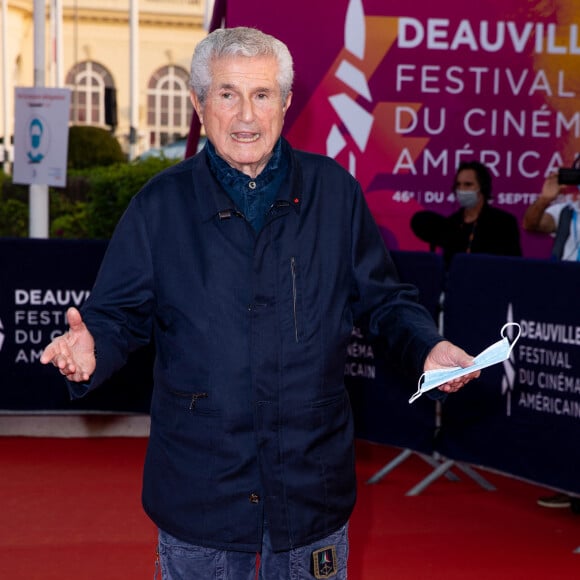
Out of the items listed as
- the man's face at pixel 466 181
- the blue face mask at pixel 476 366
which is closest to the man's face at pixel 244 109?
the blue face mask at pixel 476 366

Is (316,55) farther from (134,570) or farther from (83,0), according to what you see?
(83,0)

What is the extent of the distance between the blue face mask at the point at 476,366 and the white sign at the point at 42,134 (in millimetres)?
8150

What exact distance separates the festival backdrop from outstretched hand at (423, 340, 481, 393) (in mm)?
6180

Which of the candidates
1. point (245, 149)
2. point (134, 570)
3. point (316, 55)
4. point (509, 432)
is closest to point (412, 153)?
point (316, 55)

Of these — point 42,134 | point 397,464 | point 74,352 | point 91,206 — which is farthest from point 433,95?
point 91,206

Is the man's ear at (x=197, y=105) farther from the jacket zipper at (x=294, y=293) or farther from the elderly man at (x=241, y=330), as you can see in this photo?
the jacket zipper at (x=294, y=293)

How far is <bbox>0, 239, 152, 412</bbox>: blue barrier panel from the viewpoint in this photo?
316 inches

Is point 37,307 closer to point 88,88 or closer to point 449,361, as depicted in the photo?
point 449,361

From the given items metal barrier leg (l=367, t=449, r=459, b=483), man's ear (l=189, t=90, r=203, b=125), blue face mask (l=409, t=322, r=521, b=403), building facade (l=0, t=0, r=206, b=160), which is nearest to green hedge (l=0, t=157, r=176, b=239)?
metal barrier leg (l=367, t=449, r=459, b=483)

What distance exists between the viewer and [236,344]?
2900 mm

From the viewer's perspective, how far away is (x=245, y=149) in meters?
2.96

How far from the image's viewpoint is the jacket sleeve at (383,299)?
9.91ft

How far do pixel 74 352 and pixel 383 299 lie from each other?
0.80 metres

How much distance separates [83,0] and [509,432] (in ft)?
152
